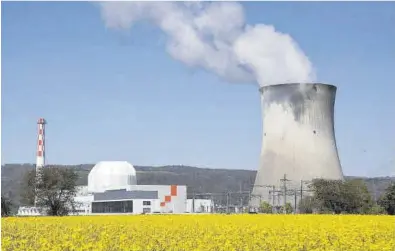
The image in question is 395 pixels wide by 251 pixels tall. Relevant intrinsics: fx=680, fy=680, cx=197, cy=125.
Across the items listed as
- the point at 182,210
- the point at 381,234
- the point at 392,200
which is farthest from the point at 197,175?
the point at 381,234

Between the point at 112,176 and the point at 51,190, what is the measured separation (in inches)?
900

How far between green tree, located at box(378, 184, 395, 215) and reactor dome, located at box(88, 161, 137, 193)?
25.8 metres

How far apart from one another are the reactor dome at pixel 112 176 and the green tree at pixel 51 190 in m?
20.8

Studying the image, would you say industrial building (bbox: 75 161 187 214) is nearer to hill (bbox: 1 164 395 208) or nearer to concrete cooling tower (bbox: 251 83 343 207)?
concrete cooling tower (bbox: 251 83 343 207)

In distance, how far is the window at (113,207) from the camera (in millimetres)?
56562

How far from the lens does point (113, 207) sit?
58.8 m

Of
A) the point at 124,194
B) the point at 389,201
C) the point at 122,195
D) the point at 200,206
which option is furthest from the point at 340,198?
the point at 122,195

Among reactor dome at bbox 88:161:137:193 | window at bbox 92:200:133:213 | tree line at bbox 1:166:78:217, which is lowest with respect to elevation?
window at bbox 92:200:133:213

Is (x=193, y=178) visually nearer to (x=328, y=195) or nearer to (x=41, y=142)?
(x=41, y=142)

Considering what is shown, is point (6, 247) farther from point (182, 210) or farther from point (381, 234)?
point (182, 210)

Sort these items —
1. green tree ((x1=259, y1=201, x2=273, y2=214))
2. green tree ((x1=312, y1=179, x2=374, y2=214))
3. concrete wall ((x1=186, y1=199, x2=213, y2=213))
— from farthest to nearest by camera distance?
1. concrete wall ((x1=186, y1=199, x2=213, y2=213))
2. green tree ((x1=259, y1=201, x2=273, y2=214))
3. green tree ((x1=312, y1=179, x2=374, y2=214))

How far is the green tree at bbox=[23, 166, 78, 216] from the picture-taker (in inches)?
1483

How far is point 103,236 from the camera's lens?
9.65 meters

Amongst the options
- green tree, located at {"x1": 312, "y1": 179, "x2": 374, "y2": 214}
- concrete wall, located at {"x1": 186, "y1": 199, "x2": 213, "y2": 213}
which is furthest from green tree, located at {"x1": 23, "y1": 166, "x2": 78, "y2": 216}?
concrete wall, located at {"x1": 186, "y1": 199, "x2": 213, "y2": 213}
